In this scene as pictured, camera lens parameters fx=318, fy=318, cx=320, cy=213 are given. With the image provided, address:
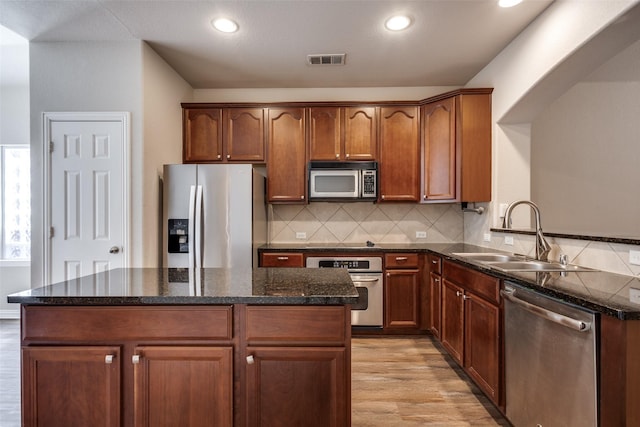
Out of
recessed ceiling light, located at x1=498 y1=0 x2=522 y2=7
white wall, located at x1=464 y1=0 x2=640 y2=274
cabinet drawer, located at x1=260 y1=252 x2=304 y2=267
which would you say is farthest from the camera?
cabinet drawer, located at x1=260 y1=252 x2=304 y2=267

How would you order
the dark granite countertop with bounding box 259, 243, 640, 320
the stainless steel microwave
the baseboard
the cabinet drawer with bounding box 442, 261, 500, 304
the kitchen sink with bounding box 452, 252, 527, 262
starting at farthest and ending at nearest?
1. the baseboard
2. the stainless steel microwave
3. the kitchen sink with bounding box 452, 252, 527, 262
4. the cabinet drawer with bounding box 442, 261, 500, 304
5. the dark granite countertop with bounding box 259, 243, 640, 320

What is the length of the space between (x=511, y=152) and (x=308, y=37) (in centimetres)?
215

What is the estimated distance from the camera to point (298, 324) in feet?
4.39

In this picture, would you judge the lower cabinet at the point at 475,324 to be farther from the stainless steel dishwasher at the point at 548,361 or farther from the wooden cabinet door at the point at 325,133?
the wooden cabinet door at the point at 325,133

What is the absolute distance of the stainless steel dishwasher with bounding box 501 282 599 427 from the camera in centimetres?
128

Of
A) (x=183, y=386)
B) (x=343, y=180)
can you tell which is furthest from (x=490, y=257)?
(x=183, y=386)

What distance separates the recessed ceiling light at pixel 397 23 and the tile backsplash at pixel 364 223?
6.19ft

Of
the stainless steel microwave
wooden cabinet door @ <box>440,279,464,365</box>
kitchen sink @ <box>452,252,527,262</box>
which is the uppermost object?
the stainless steel microwave

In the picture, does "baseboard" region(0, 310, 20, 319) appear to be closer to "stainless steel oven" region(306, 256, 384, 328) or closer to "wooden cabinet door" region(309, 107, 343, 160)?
"stainless steel oven" region(306, 256, 384, 328)

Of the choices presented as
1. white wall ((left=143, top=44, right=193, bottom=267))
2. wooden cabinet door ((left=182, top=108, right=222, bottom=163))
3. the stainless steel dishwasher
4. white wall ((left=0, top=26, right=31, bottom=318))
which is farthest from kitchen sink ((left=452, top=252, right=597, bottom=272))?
white wall ((left=0, top=26, right=31, bottom=318))

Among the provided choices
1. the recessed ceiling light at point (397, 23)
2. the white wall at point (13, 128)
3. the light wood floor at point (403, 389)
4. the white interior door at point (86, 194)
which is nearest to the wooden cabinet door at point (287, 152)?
the recessed ceiling light at point (397, 23)

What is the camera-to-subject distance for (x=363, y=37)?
8.79ft

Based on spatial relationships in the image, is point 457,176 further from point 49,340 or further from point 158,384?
point 49,340

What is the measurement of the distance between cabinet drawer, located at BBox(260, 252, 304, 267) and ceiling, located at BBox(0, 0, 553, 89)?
1.90m
